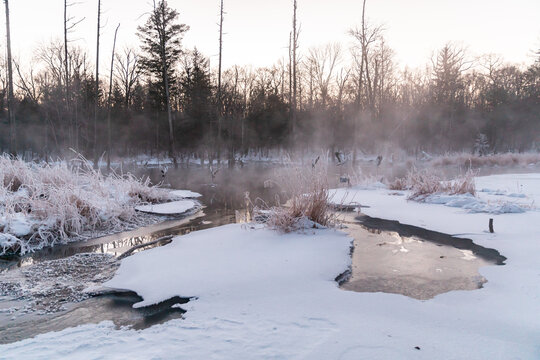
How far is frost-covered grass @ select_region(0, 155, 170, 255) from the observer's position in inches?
197

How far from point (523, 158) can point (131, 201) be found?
73.2ft

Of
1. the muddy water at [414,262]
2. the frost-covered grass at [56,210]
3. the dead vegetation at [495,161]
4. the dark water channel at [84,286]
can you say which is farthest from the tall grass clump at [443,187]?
the dead vegetation at [495,161]

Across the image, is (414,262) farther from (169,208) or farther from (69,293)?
(169,208)

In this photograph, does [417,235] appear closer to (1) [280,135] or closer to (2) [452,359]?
(2) [452,359]

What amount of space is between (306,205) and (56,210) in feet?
14.0

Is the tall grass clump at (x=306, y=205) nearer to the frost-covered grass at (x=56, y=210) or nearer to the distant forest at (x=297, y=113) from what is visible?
the frost-covered grass at (x=56, y=210)

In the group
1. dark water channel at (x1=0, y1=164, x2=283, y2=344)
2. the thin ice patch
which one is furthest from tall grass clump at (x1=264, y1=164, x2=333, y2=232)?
the thin ice patch

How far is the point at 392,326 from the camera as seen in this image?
2125mm

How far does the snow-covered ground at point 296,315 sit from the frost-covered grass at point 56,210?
2.17m

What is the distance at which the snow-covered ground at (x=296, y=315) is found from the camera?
1.87 m

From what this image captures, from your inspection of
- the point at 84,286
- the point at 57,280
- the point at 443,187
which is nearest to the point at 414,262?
the point at 84,286

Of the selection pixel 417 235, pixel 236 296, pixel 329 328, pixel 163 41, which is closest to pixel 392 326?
pixel 329 328

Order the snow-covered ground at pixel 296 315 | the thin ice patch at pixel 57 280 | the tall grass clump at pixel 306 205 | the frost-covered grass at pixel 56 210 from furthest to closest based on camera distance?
the frost-covered grass at pixel 56 210 < the tall grass clump at pixel 306 205 < the thin ice patch at pixel 57 280 < the snow-covered ground at pixel 296 315

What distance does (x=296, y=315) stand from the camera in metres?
2.32
